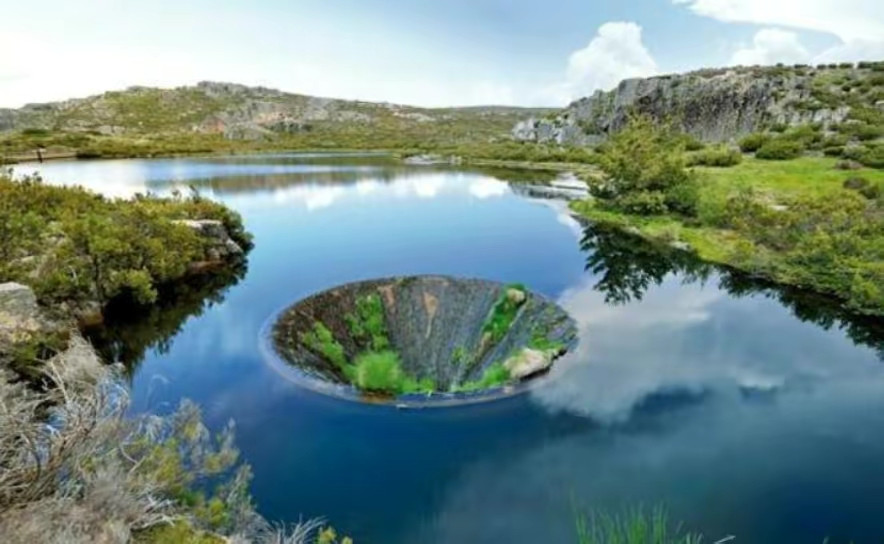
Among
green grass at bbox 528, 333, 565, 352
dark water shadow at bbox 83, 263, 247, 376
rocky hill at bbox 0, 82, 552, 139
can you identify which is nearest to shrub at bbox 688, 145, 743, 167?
green grass at bbox 528, 333, 565, 352

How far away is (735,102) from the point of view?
232 ft

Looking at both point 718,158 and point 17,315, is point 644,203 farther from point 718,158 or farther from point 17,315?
point 17,315

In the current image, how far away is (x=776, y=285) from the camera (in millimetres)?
24906

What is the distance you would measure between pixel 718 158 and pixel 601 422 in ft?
124

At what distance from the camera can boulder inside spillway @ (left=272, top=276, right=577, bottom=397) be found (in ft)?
57.0

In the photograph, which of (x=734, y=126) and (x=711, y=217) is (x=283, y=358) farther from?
(x=734, y=126)

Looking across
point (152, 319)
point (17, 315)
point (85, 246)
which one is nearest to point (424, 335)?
point (152, 319)

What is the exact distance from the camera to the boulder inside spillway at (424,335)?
17359mm

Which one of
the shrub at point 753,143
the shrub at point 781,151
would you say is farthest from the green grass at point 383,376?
the shrub at point 753,143

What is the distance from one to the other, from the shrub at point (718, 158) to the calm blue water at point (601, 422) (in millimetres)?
21148

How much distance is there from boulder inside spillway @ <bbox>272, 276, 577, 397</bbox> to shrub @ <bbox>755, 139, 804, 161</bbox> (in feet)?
106

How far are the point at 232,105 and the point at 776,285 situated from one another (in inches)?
6632

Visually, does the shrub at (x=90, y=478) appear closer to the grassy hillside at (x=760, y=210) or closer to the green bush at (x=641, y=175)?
the grassy hillside at (x=760, y=210)

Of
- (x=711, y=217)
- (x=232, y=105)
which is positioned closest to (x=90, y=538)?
(x=711, y=217)
